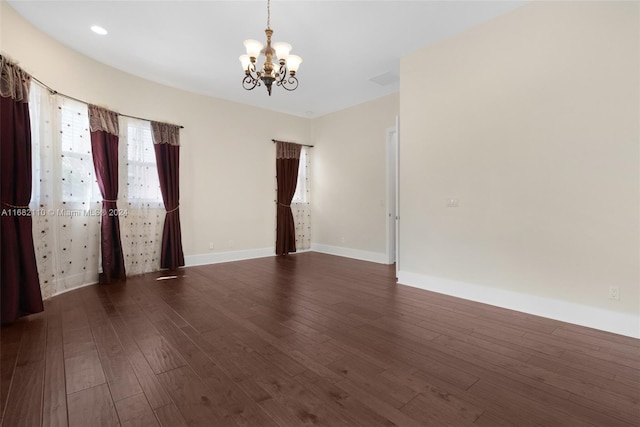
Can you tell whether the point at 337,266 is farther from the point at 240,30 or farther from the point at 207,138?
the point at 240,30

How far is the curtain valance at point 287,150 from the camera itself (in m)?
6.31

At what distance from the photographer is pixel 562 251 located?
2.80m

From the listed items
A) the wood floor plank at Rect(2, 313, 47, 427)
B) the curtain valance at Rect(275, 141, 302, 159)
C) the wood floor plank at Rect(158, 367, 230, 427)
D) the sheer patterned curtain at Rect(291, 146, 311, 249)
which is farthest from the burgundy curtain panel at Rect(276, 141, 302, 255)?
the wood floor plank at Rect(158, 367, 230, 427)

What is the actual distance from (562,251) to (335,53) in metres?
3.51

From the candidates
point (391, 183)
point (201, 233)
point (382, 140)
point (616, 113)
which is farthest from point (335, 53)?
point (201, 233)

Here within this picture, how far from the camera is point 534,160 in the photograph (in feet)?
9.69

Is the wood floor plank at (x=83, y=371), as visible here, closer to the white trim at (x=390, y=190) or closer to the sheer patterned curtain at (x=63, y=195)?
the sheer patterned curtain at (x=63, y=195)

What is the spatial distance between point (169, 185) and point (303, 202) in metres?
3.00

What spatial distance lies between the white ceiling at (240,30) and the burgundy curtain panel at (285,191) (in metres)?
2.01

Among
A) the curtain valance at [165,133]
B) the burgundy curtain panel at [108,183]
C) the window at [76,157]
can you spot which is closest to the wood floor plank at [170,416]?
the burgundy curtain panel at [108,183]

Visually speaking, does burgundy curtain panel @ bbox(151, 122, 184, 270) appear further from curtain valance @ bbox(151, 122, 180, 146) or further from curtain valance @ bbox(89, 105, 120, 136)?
curtain valance @ bbox(89, 105, 120, 136)

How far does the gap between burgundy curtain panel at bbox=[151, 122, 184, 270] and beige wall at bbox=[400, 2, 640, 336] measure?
3.85m

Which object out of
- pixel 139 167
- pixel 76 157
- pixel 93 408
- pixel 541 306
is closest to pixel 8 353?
pixel 93 408

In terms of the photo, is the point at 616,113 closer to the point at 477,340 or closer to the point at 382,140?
the point at 477,340
